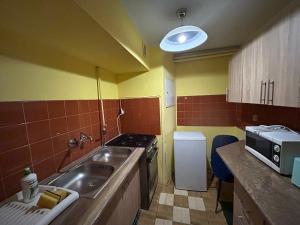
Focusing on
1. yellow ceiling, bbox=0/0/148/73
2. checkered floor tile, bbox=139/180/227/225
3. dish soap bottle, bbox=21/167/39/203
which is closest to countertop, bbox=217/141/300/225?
checkered floor tile, bbox=139/180/227/225

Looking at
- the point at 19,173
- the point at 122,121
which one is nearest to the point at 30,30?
the point at 19,173

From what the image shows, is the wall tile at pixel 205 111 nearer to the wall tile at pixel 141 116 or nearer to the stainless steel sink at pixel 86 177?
the wall tile at pixel 141 116

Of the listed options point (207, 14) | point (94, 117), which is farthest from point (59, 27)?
point (207, 14)

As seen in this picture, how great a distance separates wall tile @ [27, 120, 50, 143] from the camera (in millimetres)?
1007

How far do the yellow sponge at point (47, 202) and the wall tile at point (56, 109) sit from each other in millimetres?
619

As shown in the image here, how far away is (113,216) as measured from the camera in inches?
42.3

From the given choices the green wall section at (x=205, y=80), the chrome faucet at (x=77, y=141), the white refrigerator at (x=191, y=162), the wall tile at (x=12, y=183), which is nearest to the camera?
the wall tile at (x=12, y=183)

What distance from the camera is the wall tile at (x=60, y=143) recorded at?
1208 millimetres

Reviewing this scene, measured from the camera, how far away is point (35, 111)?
1.05 metres

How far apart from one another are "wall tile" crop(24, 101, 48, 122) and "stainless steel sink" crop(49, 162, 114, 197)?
49 cm

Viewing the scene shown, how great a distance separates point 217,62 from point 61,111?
8.24 ft

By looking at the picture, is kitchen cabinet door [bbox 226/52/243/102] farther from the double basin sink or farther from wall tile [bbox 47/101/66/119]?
wall tile [bbox 47/101/66/119]

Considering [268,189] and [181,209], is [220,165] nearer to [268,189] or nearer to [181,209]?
[181,209]

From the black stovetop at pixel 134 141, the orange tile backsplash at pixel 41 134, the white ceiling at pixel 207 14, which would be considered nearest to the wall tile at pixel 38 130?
the orange tile backsplash at pixel 41 134
